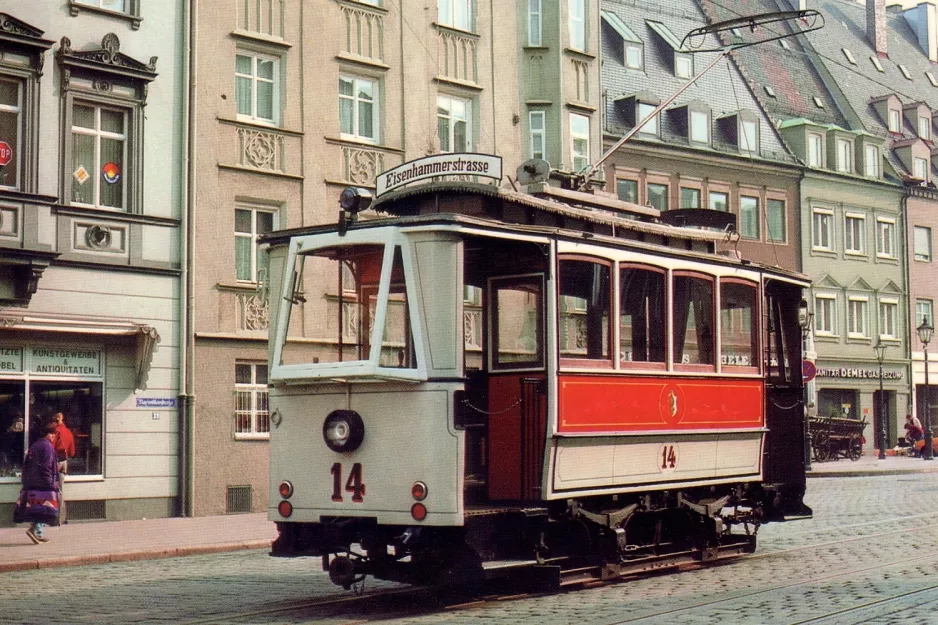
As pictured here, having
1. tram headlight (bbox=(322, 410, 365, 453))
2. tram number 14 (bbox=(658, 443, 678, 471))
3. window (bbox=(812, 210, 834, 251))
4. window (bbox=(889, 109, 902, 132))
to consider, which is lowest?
tram number 14 (bbox=(658, 443, 678, 471))

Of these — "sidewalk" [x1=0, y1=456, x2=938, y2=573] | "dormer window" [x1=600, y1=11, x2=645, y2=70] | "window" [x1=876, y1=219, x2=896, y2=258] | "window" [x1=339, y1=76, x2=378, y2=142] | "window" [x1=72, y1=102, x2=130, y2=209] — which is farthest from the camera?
"window" [x1=876, y1=219, x2=896, y2=258]

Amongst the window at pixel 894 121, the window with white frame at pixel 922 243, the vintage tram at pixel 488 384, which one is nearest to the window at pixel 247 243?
the vintage tram at pixel 488 384

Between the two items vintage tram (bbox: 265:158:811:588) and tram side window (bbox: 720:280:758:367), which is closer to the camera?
vintage tram (bbox: 265:158:811:588)

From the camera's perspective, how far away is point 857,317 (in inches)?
2037

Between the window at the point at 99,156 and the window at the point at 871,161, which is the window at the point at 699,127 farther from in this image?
the window at the point at 99,156

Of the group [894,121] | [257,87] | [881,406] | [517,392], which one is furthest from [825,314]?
[517,392]

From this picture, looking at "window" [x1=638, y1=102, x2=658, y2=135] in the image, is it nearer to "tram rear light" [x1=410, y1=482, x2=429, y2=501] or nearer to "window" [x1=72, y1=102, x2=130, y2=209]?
"window" [x1=72, y1=102, x2=130, y2=209]

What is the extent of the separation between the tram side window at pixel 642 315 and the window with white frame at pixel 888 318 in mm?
40439

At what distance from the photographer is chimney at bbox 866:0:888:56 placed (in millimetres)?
59219

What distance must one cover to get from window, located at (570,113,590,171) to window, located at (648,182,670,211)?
8911mm

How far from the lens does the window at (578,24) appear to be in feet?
112

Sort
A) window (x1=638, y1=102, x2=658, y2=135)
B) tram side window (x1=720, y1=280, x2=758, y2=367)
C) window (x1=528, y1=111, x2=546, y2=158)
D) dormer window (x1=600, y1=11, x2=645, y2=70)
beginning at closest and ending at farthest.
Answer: tram side window (x1=720, y1=280, x2=758, y2=367), window (x1=528, y1=111, x2=546, y2=158), window (x1=638, y1=102, x2=658, y2=135), dormer window (x1=600, y1=11, x2=645, y2=70)

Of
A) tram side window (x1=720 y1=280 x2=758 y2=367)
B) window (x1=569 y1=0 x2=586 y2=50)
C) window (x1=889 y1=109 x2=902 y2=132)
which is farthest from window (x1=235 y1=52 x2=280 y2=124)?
window (x1=889 y1=109 x2=902 y2=132)

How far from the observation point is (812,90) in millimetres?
54062
